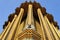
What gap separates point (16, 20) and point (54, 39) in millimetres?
6589

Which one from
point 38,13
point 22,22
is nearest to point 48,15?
point 38,13

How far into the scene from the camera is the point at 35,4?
25.5 m

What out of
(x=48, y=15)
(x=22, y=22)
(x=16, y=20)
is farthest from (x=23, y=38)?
(x=48, y=15)

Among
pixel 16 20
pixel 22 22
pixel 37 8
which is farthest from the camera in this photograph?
pixel 37 8

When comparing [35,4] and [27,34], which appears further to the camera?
[35,4]

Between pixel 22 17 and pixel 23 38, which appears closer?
pixel 23 38

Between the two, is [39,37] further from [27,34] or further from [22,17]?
[22,17]

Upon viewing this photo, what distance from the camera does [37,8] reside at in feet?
82.9

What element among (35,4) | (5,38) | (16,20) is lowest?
(5,38)

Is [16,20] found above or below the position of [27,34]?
above

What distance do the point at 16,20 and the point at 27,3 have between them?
4.52m

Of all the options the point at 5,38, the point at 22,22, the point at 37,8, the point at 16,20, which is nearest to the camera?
the point at 5,38

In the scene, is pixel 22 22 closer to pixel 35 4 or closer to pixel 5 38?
pixel 35 4

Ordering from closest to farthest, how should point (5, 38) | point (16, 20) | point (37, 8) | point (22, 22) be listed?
point (5, 38)
point (16, 20)
point (22, 22)
point (37, 8)
